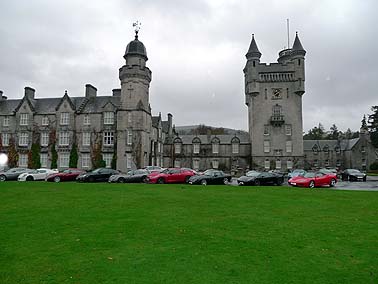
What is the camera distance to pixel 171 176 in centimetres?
2959

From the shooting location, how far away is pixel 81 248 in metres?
7.69

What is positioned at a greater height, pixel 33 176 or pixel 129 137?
pixel 129 137

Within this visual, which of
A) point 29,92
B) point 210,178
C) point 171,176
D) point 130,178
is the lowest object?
point 130,178

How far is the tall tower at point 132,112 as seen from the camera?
46531 millimetres

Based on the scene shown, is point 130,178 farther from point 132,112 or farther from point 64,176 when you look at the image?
point 132,112

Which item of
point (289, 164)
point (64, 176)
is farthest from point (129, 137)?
point (289, 164)

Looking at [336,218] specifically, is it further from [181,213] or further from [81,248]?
[81,248]

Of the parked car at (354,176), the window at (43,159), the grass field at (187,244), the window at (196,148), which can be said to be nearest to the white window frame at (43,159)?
the window at (43,159)

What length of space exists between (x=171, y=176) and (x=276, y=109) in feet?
121

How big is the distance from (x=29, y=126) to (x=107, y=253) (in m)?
50.3

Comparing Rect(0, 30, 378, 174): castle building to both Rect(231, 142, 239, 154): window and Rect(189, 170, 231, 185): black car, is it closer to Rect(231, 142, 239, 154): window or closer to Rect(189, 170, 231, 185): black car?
Rect(231, 142, 239, 154): window

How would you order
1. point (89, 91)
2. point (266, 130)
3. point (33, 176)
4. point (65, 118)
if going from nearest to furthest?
point (33, 176) < point (65, 118) < point (89, 91) < point (266, 130)

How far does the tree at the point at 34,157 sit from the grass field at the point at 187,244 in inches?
1546

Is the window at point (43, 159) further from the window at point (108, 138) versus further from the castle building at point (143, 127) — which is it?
the window at point (108, 138)
